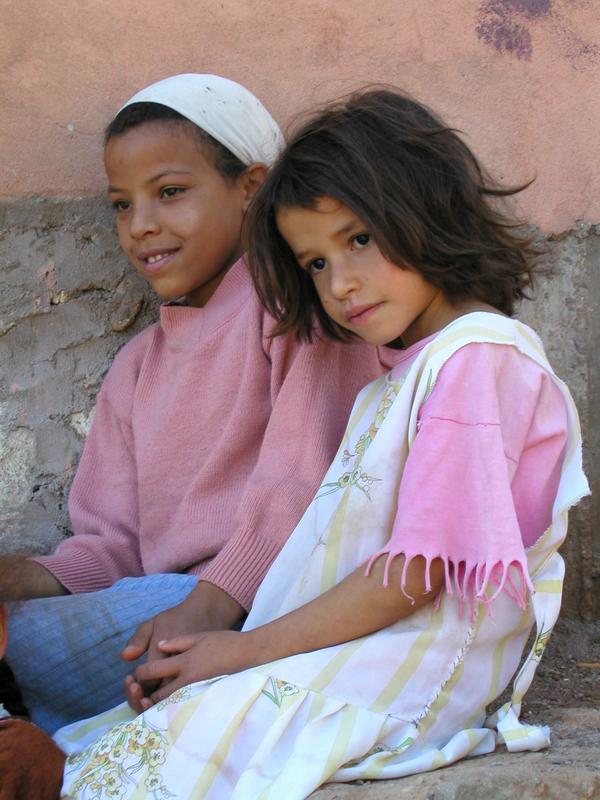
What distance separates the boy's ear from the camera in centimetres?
251

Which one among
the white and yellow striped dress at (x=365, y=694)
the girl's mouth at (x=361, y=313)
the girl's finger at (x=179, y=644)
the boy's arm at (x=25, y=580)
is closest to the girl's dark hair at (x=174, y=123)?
the girl's mouth at (x=361, y=313)

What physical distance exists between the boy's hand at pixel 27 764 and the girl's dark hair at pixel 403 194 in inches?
35.2

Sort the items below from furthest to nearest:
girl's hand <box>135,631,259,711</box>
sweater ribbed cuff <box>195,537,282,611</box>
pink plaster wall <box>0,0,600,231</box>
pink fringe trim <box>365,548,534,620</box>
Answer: pink plaster wall <box>0,0,600,231</box> → sweater ribbed cuff <box>195,537,282,611</box> → girl's hand <box>135,631,259,711</box> → pink fringe trim <box>365,548,534,620</box>

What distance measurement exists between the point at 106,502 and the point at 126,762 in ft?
2.79

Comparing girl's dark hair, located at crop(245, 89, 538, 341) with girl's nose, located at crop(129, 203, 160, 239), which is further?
girl's nose, located at crop(129, 203, 160, 239)

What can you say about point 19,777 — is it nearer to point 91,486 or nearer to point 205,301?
point 91,486

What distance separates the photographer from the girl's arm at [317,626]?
1773mm

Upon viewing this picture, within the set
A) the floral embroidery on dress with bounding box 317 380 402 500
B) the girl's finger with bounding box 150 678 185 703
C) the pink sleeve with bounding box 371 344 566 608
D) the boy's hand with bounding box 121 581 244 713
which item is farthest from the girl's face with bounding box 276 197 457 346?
the girl's finger with bounding box 150 678 185 703

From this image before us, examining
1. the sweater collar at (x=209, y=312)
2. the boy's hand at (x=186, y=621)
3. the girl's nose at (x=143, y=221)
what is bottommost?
the boy's hand at (x=186, y=621)

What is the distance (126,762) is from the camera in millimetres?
1772

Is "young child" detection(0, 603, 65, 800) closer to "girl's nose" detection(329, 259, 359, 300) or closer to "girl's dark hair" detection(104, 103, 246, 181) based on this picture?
"girl's nose" detection(329, 259, 359, 300)

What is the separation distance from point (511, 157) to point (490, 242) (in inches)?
31.9

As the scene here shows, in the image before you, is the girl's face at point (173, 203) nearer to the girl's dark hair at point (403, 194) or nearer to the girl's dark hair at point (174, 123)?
the girl's dark hair at point (174, 123)

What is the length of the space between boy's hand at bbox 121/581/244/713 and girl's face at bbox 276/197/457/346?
545 millimetres
